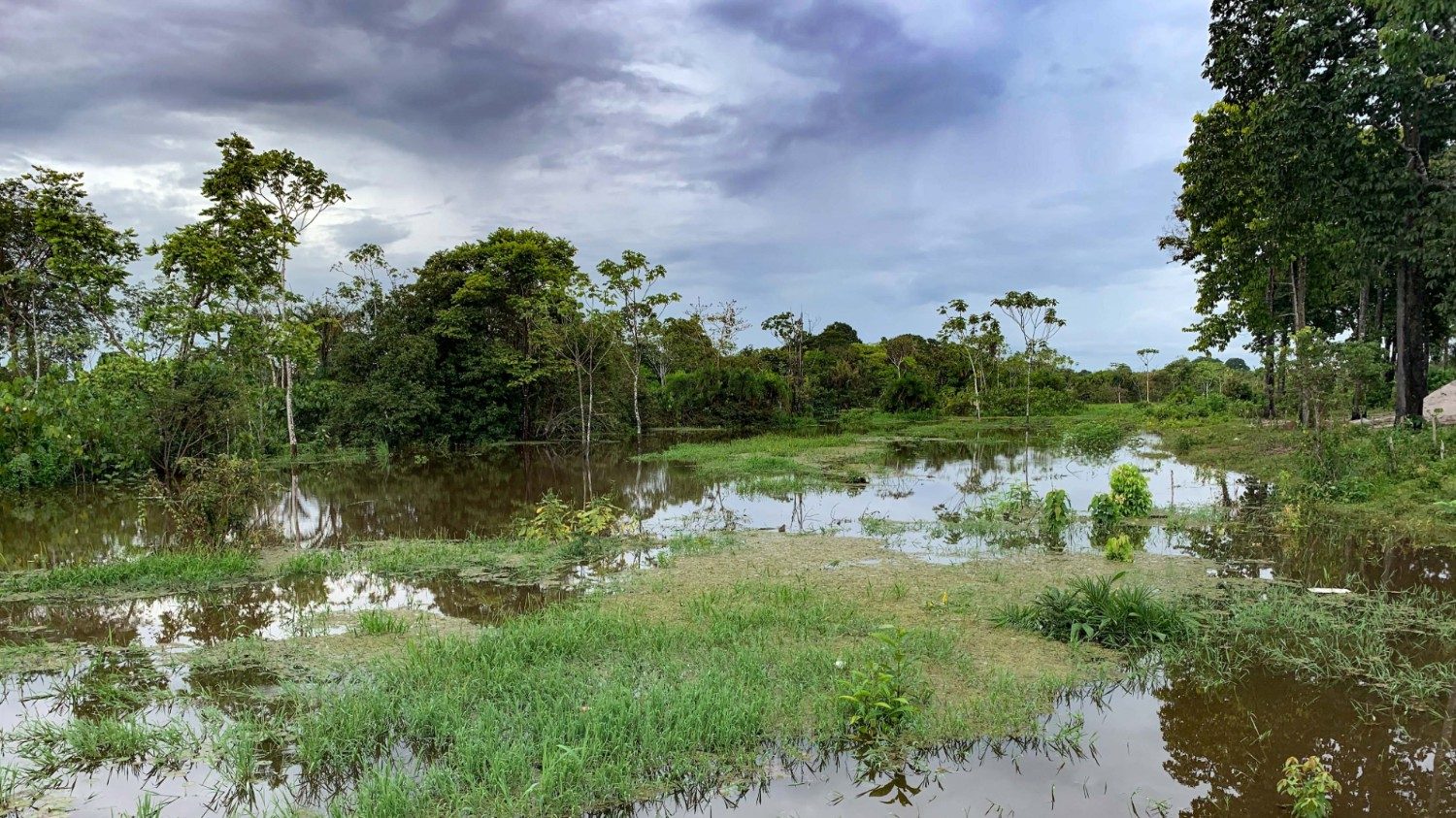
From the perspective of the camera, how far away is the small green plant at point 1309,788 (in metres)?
3.19

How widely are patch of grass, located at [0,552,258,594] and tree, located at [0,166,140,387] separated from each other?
1035 centimetres

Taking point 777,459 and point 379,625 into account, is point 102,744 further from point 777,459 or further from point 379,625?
point 777,459

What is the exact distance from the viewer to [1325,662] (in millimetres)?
4898

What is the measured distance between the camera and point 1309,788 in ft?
10.5

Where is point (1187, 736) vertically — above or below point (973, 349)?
below

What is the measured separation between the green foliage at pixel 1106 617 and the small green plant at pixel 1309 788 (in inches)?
73.7

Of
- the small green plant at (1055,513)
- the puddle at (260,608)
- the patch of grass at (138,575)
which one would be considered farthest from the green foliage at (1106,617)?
the patch of grass at (138,575)

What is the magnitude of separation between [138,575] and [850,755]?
717cm

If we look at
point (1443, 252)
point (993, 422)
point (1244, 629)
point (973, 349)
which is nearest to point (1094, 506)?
point (1244, 629)

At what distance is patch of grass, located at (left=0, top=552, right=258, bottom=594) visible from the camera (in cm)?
710

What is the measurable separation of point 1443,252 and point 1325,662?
1224cm

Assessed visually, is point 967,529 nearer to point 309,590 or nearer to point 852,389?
→ point 309,590

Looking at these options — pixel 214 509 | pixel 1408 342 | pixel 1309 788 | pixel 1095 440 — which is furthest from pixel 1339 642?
pixel 1095 440

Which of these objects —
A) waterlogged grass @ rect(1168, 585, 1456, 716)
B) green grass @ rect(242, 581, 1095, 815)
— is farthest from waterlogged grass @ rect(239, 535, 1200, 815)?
waterlogged grass @ rect(1168, 585, 1456, 716)
